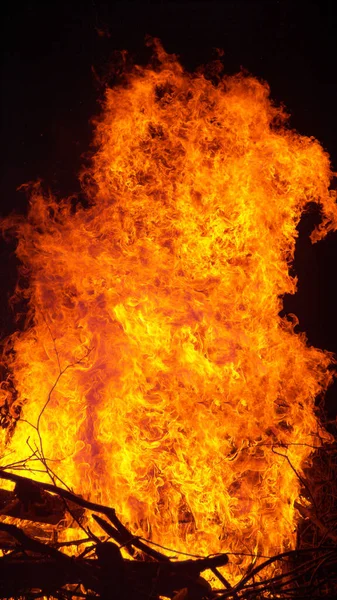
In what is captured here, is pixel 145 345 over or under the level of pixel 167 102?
under

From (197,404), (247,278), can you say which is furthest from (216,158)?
(197,404)

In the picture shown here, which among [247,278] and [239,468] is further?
[247,278]

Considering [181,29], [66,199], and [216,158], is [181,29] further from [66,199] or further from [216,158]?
[66,199]

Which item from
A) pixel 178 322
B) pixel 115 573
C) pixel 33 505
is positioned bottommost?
pixel 115 573

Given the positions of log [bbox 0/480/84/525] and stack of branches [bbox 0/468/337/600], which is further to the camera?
log [bbox 0/480/84/525]

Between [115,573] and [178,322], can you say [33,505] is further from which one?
[178,322]

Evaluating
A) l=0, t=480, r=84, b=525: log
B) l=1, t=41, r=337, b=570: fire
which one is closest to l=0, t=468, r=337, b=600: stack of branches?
l=0, t=480, r=84, b=525: log

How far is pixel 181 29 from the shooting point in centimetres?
798

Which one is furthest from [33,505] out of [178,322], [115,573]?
[178,322]

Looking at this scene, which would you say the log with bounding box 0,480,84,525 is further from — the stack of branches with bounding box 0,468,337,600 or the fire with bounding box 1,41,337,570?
the fire with bounding box 1,41,337,570

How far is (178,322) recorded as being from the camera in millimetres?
6527

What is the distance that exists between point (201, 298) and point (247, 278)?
2.27ft

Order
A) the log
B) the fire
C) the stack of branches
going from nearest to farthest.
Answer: the stack of branches < the log < the fire

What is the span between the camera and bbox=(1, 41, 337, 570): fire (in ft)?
19.1
